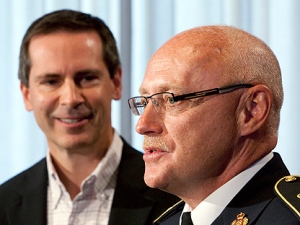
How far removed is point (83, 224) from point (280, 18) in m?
0.97

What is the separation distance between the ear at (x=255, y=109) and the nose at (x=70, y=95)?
920 millimetres

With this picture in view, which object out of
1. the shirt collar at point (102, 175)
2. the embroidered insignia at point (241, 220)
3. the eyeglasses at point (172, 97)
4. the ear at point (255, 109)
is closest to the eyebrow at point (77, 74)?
→ the shirt collar at point (102, 175)

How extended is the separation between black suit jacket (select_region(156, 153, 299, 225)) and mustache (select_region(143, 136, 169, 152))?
18 cm

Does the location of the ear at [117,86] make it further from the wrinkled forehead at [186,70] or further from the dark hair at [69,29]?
the wrinkled forehead at [186,70]

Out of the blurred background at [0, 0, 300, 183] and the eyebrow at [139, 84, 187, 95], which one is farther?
the blurred background at [0, 0, 300, 183]

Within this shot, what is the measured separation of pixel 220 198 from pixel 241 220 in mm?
79

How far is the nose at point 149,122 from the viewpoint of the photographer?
169 cm

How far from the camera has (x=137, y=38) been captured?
306 cm

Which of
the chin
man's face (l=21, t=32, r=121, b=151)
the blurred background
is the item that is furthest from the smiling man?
the chin

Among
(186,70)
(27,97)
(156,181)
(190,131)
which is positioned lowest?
(27,97)

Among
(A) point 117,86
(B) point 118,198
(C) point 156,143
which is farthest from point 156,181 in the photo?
(A) point 117,86

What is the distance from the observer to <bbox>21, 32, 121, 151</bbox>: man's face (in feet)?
8.25

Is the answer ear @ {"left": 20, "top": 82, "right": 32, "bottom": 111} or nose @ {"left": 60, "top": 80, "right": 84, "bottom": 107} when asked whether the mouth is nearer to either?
nose @ {"left": 60, "top": 80, "right": 84, "bottom": 107}

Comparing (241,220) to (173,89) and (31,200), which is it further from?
(31,200)
